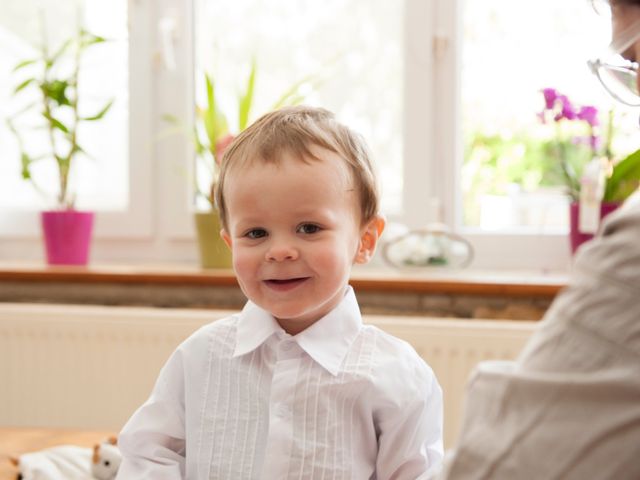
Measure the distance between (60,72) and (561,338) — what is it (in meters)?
2.63

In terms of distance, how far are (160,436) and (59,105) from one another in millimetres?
1709

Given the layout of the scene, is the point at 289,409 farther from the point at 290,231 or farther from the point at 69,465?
the point at 69,465

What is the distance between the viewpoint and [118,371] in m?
2.46

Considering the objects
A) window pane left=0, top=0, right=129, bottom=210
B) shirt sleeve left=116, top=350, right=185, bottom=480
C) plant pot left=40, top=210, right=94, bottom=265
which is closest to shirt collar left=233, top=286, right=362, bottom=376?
shirt sleeve left=116, top=350, right=185, bottom=480

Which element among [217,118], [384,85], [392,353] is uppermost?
[384,85]

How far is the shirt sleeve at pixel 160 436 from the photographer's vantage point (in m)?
1.20

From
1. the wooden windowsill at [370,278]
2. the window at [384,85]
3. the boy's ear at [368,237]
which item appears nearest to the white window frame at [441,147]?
the window at [384,85]

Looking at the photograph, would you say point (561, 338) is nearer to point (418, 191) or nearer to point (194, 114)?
point (418, 191)

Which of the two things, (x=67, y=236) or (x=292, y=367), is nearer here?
(x=292, y=367)

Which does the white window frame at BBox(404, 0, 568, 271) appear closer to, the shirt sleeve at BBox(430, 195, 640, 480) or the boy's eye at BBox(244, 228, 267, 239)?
the boy's eye at BBox(244, 228, 267, 239)

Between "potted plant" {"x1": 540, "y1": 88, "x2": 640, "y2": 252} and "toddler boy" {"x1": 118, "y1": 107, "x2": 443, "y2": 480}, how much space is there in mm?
1382

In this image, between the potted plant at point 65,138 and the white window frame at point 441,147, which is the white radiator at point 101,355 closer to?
the potted plant at point 65,138

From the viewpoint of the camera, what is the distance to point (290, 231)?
117 centimetres

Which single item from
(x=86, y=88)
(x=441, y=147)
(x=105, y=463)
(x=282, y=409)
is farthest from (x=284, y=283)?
(x=86, y=88)
